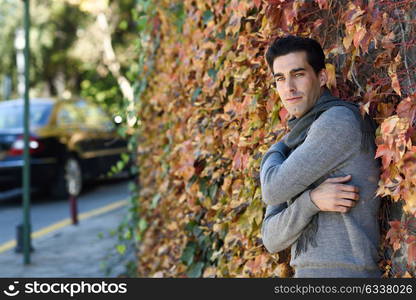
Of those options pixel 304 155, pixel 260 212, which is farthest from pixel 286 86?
pixel 260 212

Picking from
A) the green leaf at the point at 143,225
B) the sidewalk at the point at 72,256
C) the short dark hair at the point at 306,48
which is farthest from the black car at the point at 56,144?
the short dark hair at the point at 306,48

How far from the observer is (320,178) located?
2.10 meters

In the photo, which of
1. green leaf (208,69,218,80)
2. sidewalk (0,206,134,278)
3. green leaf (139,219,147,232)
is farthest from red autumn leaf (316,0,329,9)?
sidewalk (0,206,134,278)

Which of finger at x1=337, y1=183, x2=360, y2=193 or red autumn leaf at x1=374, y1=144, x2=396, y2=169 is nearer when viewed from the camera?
red autumn leaf at x1=374, y1=144, x2=396, y2=169

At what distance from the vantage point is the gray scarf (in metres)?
2.03

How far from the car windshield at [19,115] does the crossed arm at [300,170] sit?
357 inches

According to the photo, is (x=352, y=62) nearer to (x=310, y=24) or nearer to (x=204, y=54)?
(x=310, y=24)

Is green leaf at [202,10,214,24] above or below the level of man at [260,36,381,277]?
above

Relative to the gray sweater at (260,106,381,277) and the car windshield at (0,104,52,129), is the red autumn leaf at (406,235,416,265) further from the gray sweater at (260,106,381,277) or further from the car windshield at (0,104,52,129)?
the car windshield at (0,104,52,129)

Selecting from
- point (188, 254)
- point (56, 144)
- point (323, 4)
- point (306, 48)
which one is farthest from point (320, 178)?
point (56, 144)

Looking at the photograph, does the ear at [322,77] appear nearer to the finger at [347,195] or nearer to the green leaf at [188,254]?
the finger at [347,195]

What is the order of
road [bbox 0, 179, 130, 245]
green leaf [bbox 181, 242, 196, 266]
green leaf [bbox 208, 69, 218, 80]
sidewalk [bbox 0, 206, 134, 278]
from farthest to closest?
road [bbox 0, 179, 130, 245]
sidewalk [bbox 0, 206, 134, 278]
green leaf [bbox 181, 242, 196, 266]
green leaf [bbox 208, 69, 218, 80]

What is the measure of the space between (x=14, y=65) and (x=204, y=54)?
23.1m

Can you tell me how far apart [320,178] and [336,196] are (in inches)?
5.4
